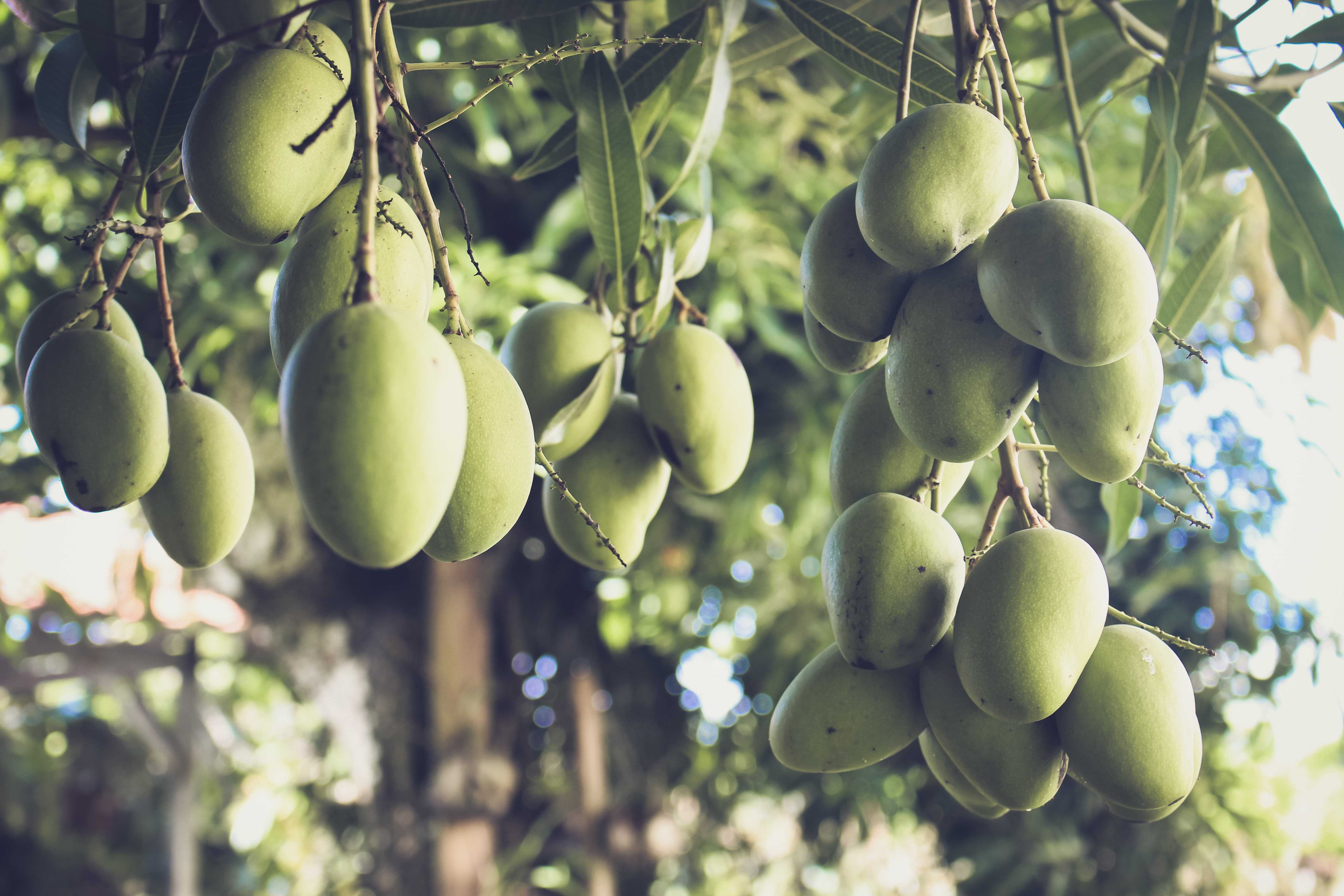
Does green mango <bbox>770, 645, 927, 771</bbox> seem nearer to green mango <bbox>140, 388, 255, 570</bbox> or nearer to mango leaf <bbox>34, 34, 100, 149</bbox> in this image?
green mango <bbox>140, 388, 255, 570</bbox>

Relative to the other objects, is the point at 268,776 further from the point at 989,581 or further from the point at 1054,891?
the point at 989,581

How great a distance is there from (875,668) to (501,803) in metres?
1.54

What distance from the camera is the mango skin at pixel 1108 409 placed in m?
0.44

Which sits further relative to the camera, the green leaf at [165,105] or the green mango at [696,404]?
the green mango at [696,404]

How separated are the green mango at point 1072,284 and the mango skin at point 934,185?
2 centimetres

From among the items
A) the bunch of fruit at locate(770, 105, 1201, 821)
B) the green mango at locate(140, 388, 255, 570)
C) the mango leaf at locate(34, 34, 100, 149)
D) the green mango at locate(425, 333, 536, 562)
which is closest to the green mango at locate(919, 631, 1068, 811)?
the bunch of fruit at locate(770, 105, 1201, 821)

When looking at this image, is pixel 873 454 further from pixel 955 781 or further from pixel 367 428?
pixel 367 428

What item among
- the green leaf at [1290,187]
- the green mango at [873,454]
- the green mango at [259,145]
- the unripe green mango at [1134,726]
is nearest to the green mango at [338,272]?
the green mango at [259,145]

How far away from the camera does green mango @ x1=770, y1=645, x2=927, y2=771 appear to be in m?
0.48

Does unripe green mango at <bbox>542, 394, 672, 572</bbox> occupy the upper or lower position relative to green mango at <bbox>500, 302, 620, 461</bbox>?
lower

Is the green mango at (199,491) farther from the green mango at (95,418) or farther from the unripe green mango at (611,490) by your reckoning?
the unripe green mango at (611,490)

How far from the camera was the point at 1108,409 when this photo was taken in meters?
0.44

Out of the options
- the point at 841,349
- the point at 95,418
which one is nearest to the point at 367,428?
the point at 95,418

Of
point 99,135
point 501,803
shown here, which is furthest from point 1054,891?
point 99,135
